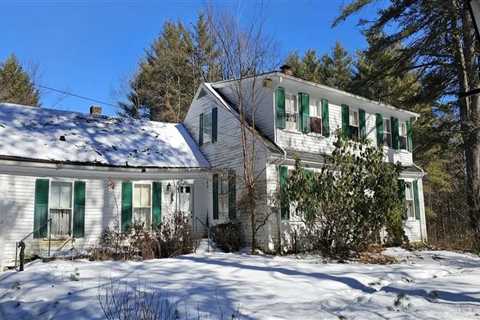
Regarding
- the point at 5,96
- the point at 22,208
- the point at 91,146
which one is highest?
the point at 5,96

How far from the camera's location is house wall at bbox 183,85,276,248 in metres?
14.4

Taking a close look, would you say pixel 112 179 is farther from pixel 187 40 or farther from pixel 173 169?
pixel 187 40

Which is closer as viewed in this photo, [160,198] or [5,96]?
[160,198]

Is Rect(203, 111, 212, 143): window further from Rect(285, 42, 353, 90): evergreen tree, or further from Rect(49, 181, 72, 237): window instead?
Rect(285, 42, 353, 90): evergreen tree

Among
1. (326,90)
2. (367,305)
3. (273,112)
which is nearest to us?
(367,305)

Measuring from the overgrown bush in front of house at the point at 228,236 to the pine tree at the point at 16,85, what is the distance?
20585mm

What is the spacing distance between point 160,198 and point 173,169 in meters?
1.06

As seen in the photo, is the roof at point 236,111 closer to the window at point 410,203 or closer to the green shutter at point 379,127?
the green shutter at point 379,127

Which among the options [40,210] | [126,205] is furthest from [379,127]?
[40,210]

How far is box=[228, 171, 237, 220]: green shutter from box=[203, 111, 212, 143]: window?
238 centimetres

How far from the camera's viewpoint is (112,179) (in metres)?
14.1

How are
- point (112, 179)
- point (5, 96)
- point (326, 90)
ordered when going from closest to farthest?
1. point (112, 179)
2. point (326, 90)
3. point (5, 96)

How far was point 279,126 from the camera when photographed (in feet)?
49.9

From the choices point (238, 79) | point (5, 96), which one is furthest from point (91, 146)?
point (5, 96)
